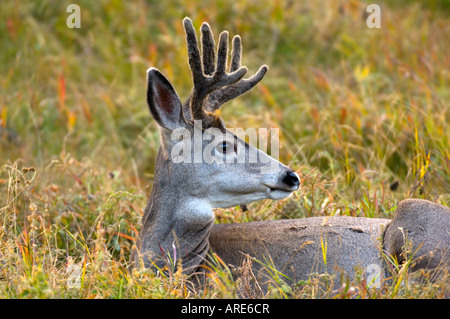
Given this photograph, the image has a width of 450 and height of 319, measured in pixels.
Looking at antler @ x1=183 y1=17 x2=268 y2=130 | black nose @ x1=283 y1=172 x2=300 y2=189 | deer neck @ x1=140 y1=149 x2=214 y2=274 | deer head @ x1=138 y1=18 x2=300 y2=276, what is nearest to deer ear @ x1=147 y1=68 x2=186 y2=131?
deer head @ x1=138 y1=18 x2=300 y2=276

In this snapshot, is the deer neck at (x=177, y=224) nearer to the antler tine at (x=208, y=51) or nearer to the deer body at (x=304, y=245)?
the deer body at (x=304, y=245)

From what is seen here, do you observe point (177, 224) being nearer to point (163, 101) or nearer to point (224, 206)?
point (224, 206)

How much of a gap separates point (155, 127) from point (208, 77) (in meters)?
3.70

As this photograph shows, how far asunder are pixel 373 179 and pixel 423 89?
219 cm

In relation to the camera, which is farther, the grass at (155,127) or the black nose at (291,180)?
the black nose at (291,180)

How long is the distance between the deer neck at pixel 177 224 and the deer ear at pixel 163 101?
0.29 metres

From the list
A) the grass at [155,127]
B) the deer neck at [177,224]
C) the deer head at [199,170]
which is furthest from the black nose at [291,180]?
the grass at [155,127]

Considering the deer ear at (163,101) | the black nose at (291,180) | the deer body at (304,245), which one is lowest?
the deer body at (304,245)

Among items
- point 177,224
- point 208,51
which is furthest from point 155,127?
point 177,224

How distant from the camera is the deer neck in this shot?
4.64m

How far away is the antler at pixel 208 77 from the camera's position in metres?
4.57

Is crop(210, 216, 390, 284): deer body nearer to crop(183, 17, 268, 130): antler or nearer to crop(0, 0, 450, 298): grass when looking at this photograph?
crop(0, 0, 450, 298): grass

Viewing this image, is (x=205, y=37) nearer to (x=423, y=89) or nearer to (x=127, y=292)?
(x=127, y=292)

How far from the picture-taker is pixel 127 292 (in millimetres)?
4051
